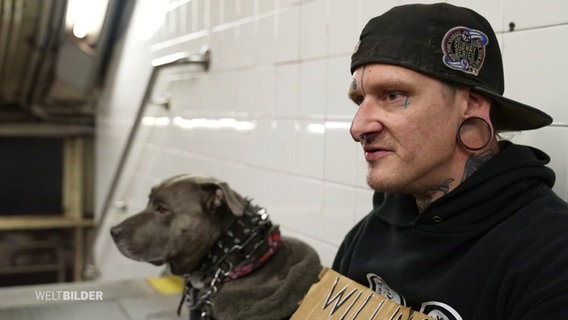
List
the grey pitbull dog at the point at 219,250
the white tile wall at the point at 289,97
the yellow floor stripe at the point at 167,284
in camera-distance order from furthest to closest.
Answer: the yellow floor stripe at the point at 167,284 < the grey pitbull dog at the point at 219,250 < the white tile wall at the point at 289,97

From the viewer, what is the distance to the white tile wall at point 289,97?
131 centimetres

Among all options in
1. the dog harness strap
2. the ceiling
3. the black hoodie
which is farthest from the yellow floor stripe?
the ceiling

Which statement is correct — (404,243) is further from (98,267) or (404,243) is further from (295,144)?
(98,267)

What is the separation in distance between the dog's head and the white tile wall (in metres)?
0.44

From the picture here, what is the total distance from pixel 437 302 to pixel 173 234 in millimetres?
815

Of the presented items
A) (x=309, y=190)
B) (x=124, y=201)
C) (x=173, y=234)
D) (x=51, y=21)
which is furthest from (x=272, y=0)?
(x=51, y=21)

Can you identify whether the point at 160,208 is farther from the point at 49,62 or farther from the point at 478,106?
the point at 49,62

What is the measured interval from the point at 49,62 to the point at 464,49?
4275 mm

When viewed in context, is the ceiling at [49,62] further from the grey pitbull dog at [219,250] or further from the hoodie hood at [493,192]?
the hoodie hood at [493,192]

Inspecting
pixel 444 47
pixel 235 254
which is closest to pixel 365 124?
pixel 444 47

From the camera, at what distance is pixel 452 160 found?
3.76ft

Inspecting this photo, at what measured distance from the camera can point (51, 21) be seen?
14.0 ft

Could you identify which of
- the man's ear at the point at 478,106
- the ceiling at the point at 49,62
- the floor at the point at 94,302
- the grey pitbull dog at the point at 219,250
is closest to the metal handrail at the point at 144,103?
the ceiling at the point at 49,62

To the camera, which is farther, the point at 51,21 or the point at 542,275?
the point at 51,21
